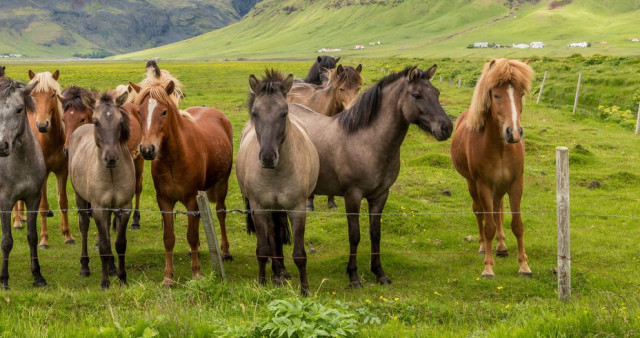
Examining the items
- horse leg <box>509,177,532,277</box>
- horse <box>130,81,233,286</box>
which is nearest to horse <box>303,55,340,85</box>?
horse <box>130,81,233,286</box>

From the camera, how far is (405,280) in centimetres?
879

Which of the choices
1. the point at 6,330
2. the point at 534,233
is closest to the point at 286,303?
the point at 6,330

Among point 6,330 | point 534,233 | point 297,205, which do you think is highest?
point 297,205

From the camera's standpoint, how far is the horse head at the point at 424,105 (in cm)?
803

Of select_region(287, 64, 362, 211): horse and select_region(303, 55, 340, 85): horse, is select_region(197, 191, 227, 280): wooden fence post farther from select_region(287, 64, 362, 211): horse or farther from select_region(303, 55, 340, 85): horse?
select_region(303, 55, 340, 85): horse

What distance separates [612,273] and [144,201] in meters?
10.0

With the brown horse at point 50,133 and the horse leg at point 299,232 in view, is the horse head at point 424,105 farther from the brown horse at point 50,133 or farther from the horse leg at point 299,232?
the brown horse at point 50,133

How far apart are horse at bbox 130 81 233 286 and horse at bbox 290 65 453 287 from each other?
205cm

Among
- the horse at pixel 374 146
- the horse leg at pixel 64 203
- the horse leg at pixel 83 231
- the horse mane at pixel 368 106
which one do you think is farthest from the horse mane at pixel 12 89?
the horse mane at pixel 368 106

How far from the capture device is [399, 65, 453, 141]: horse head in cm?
803

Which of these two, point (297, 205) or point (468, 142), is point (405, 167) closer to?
point (468, 142)

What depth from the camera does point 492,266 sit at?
29.1ft

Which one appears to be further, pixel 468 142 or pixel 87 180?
pixel 468 142

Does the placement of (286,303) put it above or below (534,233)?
above
